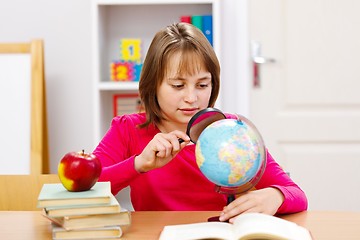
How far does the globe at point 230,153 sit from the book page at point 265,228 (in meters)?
0.09

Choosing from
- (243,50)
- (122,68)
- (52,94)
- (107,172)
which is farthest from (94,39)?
(107,172)

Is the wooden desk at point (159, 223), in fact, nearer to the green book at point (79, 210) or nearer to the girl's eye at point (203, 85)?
the green book at point (79, 210)

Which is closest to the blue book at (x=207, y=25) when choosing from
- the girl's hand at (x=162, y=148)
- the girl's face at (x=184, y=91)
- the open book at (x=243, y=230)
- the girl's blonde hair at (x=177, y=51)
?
the girl's blonde hair at (x=177, y=51)

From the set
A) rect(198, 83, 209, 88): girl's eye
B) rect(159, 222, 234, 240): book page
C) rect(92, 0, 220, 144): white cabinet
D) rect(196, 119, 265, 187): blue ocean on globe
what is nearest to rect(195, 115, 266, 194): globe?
rect(196, 119, 265, 187): blue ocean on globe

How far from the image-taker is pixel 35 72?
11.6 feet

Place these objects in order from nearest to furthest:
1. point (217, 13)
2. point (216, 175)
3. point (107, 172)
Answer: point (216, 175) → point (107, 172) → point (217, 13)

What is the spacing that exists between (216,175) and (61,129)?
240 centimetres

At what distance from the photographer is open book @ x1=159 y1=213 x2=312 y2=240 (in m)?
1.38

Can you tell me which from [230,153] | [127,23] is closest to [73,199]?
[230,153]

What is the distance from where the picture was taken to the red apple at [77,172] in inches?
61.5

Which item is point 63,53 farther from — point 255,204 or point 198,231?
point 198,231

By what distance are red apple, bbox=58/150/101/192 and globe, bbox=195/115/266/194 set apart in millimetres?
262

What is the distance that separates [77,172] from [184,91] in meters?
0.45

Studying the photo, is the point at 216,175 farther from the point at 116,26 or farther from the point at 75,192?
the point at 116,26
